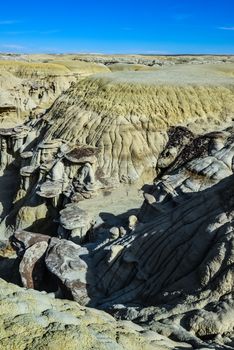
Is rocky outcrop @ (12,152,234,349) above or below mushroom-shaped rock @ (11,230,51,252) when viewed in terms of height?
above

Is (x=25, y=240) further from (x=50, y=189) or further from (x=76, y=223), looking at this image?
(x=50, y=189)

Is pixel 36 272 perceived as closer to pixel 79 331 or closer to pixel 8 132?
pixel 79 331

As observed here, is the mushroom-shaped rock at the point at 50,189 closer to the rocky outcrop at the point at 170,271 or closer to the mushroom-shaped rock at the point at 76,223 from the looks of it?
the mushroom-shaped rock at the point at 76,223

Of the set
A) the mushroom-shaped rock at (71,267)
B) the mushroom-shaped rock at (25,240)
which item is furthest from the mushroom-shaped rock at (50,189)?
the mushroom-shaped rock at (71,267)

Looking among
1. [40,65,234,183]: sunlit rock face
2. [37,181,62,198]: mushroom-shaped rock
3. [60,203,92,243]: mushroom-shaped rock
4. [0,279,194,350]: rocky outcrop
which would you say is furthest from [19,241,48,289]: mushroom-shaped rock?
[40,65,234,183]: sunlit rock face

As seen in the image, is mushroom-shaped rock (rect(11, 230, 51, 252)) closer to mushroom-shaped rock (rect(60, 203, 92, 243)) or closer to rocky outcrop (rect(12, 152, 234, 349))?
rocky outcrop (rect(12, 152, 234, 349))

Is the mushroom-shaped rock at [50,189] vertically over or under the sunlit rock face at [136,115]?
under

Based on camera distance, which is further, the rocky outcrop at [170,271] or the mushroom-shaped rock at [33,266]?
the mushroom-shaped rock at [33,266]

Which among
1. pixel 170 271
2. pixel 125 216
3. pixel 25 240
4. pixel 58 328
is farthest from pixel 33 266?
pixel 58 328

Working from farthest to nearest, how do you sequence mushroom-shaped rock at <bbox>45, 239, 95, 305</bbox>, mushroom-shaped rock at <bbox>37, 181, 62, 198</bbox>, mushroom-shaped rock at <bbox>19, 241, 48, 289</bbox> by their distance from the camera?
mushroom-shaped rock at <bbox>37, 181, 62, 198</bbox> < mushroom-shaped rock at <bbox>19, 241, 48, 289</bbox> < mushroom-shaped rock at <bbox>45, 239, 95, 305</bbox>
